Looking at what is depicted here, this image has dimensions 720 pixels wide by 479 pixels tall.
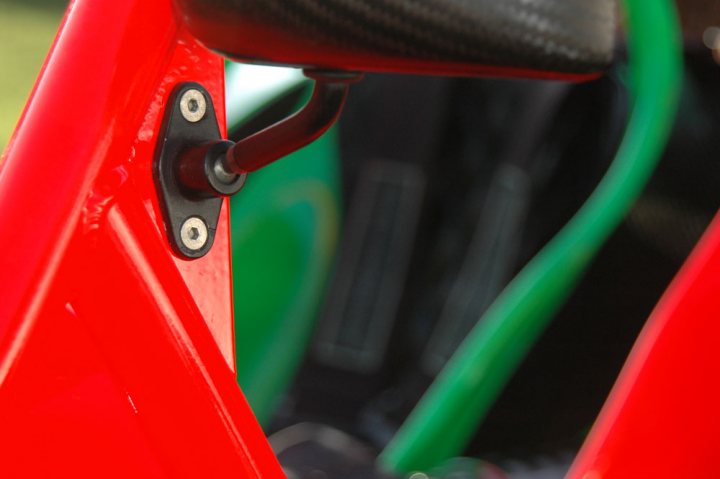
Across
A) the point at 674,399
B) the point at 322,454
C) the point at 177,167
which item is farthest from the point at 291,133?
the point at 322,454

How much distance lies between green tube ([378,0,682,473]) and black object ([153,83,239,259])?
738mm

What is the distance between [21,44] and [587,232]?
7.35 m

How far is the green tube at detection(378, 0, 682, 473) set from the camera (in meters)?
1.26

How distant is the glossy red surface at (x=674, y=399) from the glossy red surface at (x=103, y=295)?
254mm

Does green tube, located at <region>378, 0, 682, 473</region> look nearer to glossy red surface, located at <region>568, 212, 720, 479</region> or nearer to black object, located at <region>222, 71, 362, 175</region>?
glossy red surface, located at <region>568, 212, 720, 479</region>

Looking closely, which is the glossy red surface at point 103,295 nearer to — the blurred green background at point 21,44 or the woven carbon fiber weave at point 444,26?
the woven carbon fiber weave at point 444,26

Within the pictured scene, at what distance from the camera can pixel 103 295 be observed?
55 centimetres

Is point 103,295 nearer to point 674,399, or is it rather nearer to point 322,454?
point 674,399

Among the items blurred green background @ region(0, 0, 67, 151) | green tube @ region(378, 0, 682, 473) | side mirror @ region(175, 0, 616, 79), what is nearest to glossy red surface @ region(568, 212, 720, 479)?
side mirror @ region(175, 0, 616, 79)

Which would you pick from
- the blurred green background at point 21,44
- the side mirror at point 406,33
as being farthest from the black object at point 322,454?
the blurred green background at point 21,44

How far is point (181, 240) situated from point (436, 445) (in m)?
0.86

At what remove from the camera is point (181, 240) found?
596 millimetres

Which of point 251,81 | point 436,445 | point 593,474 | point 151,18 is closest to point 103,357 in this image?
point 151,18

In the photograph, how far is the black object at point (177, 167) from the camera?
0.59 m
